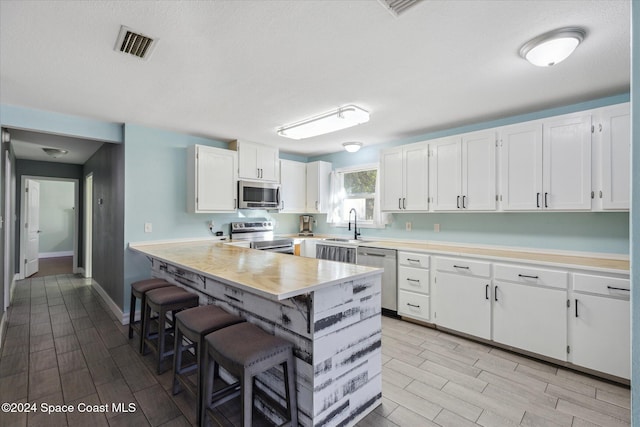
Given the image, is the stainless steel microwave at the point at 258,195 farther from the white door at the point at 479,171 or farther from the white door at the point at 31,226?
the white door at the point at 31,226

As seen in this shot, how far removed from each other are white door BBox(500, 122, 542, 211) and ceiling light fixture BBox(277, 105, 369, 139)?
1.51m

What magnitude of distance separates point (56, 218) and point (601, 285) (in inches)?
467

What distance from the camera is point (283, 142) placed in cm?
464

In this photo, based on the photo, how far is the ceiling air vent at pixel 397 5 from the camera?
5.12ft

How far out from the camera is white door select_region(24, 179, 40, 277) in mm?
5840

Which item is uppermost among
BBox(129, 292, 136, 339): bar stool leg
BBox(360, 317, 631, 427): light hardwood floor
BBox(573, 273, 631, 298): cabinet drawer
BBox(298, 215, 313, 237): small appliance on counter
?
BBox(298, 215, 313, 237): small appliance on counter

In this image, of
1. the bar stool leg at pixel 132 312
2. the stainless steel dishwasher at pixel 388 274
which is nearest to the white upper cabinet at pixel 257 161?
the stainless steel dishwasher at pixel 388 274

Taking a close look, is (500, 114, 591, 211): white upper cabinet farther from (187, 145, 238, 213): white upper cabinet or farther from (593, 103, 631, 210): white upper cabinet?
(187, 145, 238, 213): white upper cabinet

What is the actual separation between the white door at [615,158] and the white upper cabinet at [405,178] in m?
1.61

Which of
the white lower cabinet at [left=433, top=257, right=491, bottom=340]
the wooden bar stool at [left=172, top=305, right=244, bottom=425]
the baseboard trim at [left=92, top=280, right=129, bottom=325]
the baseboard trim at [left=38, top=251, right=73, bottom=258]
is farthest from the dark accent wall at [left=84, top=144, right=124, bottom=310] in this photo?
the baseboard trim at [left=38, top=251, right=73, bottom=258]

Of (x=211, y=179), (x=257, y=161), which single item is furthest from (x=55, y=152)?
(x=257, y=161)

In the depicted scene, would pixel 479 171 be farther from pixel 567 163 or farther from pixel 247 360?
pixel 247 360

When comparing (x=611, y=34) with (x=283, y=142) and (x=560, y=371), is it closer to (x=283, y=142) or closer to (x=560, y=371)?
(x=560, y=371)

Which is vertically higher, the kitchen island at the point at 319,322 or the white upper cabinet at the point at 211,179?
the white upper cabinet at the point at 211,179
